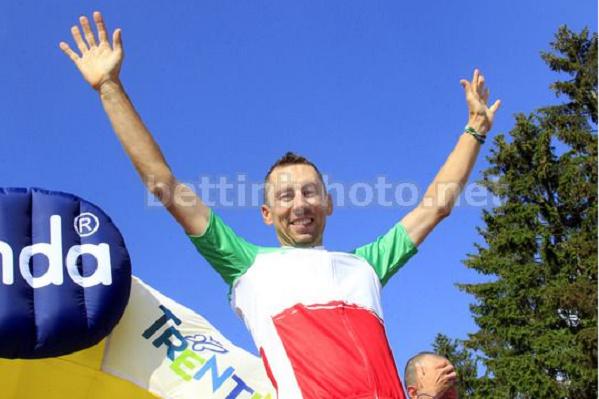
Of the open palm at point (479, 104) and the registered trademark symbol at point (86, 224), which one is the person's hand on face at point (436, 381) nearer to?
the open palm at point (479, 104)

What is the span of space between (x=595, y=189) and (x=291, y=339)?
52.1ft

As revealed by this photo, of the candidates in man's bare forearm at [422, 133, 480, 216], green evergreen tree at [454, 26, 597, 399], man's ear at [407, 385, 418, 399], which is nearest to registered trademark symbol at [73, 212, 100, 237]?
man's ear at [407, 385, 418, 399]

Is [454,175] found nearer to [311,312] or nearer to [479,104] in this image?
[479,104]

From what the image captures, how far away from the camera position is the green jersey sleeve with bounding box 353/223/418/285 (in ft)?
8.43

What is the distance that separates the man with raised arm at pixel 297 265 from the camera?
2.17 meters

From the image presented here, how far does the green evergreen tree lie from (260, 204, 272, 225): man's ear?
1409cm

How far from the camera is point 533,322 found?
16.7m

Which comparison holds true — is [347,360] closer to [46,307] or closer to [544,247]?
[46,307]

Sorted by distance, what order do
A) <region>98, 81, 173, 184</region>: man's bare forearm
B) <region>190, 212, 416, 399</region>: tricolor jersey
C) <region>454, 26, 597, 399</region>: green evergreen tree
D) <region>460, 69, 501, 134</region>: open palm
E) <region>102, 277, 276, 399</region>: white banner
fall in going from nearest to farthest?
1. <region>190, 212, 416, 399</region>: tricolor jersey
2. <region>98, 81, 173, 184</region>: man's bare forearm
3. <region>460, 69, 501, 134</region>: open palm
4. <region>102, 277, 276, 399</region>: white banner
5. <region>454, 26, 597, 399</region>: green evergreen tree

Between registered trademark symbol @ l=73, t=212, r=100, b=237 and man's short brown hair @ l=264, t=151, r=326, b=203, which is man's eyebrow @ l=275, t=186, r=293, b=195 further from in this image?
registered trademark symbol @ l=73, t=212, r=100, b=237

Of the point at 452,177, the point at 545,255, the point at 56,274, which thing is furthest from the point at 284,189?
the point at 545,255

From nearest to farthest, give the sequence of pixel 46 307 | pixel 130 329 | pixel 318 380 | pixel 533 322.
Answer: pixel 318 380 → pixel 46 307 → pixel 130 329 → pixel 533 322

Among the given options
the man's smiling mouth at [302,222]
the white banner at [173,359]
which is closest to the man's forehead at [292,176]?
the man's smiling mouth at [302,222]

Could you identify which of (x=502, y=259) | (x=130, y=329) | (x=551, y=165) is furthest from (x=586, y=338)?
(x=130, y=329)
